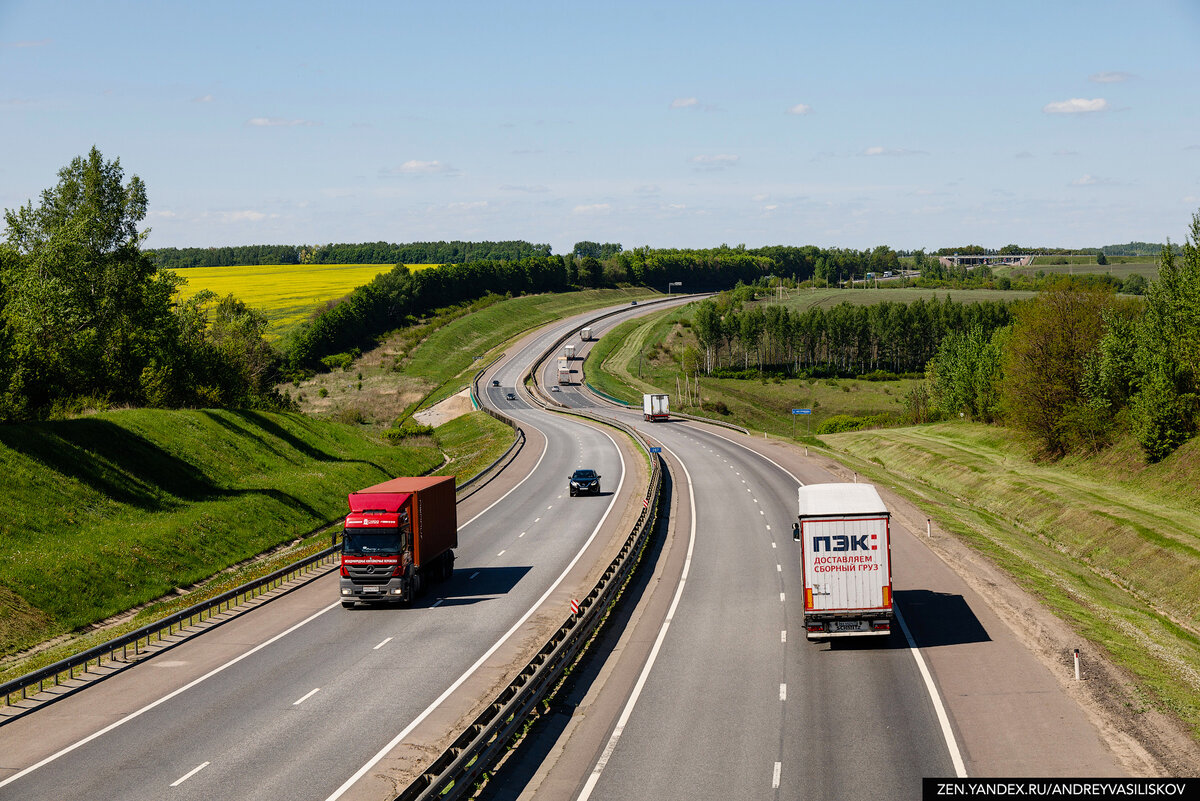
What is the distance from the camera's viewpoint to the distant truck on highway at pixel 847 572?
1035 inches

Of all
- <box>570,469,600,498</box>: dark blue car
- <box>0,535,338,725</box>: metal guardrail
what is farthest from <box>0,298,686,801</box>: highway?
<box>570,469,600,498</box>: dark blue car

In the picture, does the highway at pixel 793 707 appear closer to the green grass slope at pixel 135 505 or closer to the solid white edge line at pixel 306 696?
the solid white edge line at pixel 306 696

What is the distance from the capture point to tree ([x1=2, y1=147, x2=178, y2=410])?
2087 inches

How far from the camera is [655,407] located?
111 metres

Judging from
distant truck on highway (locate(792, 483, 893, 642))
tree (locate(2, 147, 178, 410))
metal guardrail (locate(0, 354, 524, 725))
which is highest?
tree (locate(2, 147, 178, 410))

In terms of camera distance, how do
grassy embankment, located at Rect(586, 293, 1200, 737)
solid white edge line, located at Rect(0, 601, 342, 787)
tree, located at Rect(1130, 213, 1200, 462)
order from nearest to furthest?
1. solid white edge line, located at Rect(0, 601, 342, 787)
2. grassy embankment, located at Rect(586, 293, 1200, 737)
3. tree, located at Rect(1130, 213, 1200, 462)

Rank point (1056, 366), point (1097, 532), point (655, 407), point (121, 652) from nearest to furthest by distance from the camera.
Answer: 1. point (121, 652)
2. point (1097, 532)
3. point (1056, 366)
4. point (655, 407)

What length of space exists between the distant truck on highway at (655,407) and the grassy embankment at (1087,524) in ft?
58.6

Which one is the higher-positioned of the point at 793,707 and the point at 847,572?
the point at 847,572

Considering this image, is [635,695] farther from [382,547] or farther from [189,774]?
[382,547]

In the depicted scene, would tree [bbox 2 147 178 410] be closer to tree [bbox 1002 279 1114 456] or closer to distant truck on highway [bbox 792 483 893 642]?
distant truck on highway [bbox 792 483 893 642]

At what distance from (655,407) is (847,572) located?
8441 centimetres

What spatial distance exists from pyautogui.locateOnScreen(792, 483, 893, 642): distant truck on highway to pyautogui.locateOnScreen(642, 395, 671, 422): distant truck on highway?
83.8 m

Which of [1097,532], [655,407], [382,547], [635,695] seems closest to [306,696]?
[635,695]
